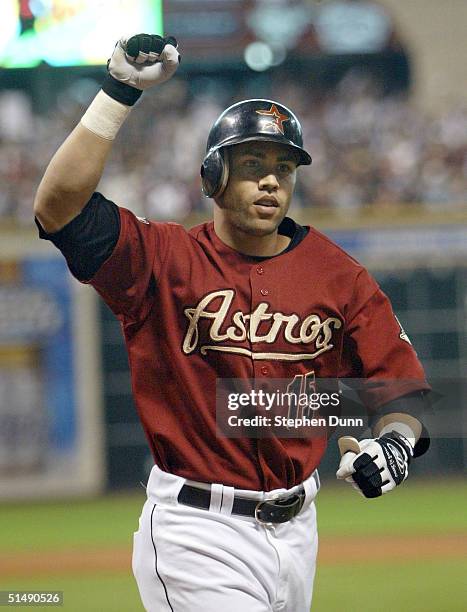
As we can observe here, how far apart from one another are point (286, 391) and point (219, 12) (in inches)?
455

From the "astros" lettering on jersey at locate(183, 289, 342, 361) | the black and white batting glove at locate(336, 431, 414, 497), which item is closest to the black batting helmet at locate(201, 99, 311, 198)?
the "astros" lettering on jersey at locate(183, 289, 342, 361)

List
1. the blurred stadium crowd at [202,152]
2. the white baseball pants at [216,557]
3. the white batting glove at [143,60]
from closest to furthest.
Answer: the white batting glove at [143,60]
the white baseball pants at [216,557]
the blurred stadium crowd at [202,152]

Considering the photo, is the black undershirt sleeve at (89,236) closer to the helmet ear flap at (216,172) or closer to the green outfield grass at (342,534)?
the helmet ear flap at (216,172)

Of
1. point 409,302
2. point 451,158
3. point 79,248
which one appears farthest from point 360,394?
point 451,158

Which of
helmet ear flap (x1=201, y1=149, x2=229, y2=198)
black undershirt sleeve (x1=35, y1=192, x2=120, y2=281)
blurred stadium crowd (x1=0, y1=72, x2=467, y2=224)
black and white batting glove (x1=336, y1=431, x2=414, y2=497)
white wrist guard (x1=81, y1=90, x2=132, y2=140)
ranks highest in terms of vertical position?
white wrist guard (x1=81, y1=90, x2=132, y2=140)

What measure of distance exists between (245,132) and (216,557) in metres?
1.07

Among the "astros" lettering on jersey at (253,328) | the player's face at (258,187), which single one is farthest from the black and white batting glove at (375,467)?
the player's face at (258,187)

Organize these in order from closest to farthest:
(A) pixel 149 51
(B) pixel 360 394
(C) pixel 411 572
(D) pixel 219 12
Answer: (A) pixel 149 51
(B) pixel 360 394
(C) pixel 411 572
(D) pixel 219 12

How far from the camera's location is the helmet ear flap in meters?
2.96

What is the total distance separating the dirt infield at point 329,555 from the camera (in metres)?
7.39

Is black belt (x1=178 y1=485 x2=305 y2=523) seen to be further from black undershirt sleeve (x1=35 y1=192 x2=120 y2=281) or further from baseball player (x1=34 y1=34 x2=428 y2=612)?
black undershirt sleeve (x1=35 y1=192 x2=120 y2=281)

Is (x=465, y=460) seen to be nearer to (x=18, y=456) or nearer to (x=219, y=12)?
(x=18, y=456)

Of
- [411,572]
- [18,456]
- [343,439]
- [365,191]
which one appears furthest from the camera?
[365,191]

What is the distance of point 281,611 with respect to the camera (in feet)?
9.58
